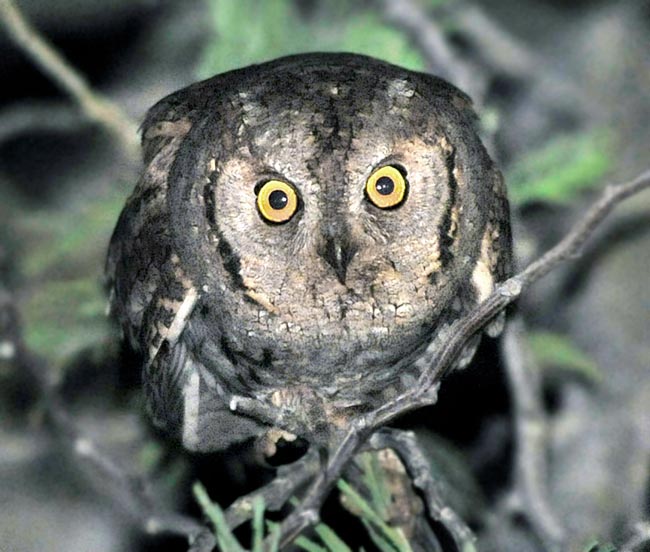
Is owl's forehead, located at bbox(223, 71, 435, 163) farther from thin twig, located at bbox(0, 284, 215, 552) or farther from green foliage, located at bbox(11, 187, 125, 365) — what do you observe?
green foliage, located at bbox(11, 187, 125, 365)

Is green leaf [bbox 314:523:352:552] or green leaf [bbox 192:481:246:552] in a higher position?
green leaf [bbox 192:481:246:552]

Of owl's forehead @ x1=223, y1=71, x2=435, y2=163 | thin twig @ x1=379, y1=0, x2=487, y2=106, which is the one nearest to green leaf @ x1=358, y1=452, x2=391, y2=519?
owl's forehead @ x1=223, y1=71, x2=435, y2=163

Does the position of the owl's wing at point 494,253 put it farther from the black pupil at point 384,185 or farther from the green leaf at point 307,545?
the green leaf at point 307,545

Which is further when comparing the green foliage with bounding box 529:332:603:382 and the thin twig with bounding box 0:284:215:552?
the green foliage with bounding box 529:332:603:382

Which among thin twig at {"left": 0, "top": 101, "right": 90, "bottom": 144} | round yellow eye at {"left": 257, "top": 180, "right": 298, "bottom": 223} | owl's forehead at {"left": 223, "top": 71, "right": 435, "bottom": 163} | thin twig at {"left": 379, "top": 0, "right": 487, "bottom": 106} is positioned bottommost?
round yellow eye at {"left": 257, "top": 180, "right": 298, "bottom": 223}

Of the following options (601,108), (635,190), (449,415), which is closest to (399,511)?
(635,190)

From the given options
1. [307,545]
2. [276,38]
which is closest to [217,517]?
[307,545]

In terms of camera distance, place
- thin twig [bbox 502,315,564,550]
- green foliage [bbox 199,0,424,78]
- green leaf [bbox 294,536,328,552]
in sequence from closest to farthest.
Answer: green leaf [bbox 294,536,328,552] < thin twig [bbox 502,315,564,550] < green foliage [bbox 199,0,424,78]
